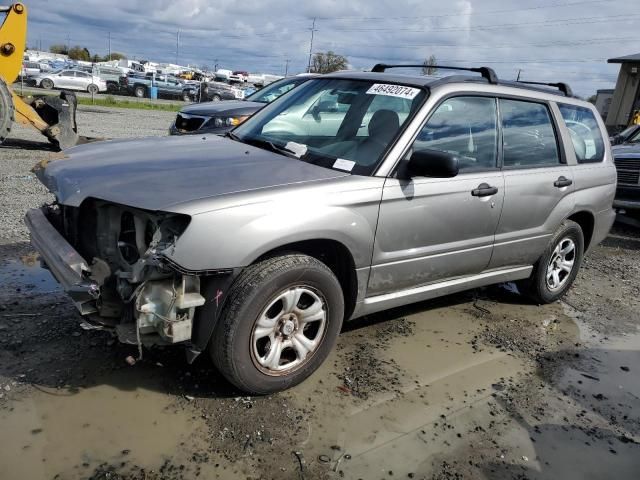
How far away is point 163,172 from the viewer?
124 inches

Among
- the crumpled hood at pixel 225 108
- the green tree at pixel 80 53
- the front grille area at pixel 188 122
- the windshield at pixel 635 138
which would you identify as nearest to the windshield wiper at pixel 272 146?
the crumpled hood at pixel 225 108

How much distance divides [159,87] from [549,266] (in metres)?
40.2

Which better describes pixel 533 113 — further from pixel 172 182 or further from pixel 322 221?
pixel 172 182

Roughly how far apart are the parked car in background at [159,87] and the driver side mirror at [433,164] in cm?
3993

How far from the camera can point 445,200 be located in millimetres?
3760

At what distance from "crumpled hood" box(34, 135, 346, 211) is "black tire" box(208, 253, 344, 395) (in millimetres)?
464

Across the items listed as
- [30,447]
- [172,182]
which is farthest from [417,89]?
[30,447]

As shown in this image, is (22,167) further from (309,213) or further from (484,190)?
(484,190)

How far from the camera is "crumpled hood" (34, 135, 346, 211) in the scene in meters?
2.87

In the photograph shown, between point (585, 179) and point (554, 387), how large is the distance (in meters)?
2.11

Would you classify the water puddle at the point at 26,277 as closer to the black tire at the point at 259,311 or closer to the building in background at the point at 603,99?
the black tire at the point at 259,311

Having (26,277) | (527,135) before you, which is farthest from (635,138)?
(26,277)

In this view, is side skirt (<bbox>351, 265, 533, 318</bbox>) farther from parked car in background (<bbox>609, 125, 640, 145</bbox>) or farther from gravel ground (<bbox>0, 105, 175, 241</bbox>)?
parked car in background (<bbox>609, 125, 640, 145</bbox>)

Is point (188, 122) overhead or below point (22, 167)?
overhead
